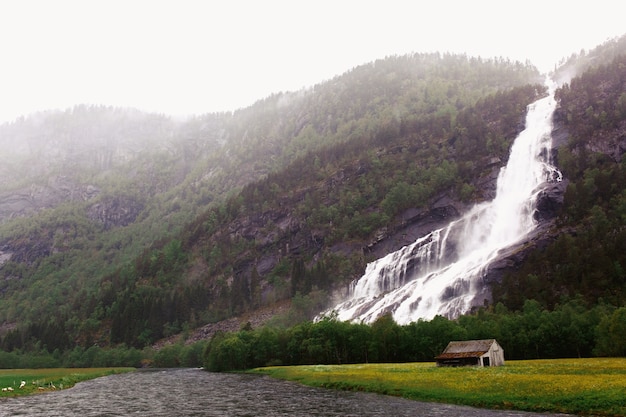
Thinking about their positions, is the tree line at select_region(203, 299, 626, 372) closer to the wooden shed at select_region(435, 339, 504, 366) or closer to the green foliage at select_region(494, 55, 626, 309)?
the green foliage at select_region(494, 55, 626, 309)

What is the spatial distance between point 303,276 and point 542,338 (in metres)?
106

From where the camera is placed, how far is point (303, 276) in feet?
571

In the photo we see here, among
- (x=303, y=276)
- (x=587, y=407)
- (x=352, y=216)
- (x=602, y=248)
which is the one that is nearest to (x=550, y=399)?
(x=587, y=407)

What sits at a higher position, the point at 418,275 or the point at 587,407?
the point at 418,275

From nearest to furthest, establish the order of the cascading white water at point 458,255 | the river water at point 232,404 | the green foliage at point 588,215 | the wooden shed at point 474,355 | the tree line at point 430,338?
the river water at point 232,404 → the wooden shed at point 474,355 → the tree line at point 430,338 → the green foliage at point 588,215 → the cascading white water at point 458,255

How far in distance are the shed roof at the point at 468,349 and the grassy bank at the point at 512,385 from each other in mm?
3936

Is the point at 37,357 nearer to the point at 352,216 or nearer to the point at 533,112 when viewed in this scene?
the point at 352,216

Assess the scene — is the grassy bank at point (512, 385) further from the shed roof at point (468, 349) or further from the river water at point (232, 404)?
the shed roof at point (468, 349)

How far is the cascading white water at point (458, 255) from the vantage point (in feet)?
377

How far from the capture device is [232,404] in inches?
1895

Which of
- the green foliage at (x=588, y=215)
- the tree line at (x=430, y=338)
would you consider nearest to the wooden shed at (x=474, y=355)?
the tree line at (x=430, y=338)

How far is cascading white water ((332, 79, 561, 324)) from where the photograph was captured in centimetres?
11494

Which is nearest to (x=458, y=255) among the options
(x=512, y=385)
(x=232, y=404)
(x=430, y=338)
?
(x=430, y=338)

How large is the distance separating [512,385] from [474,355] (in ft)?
62.9
